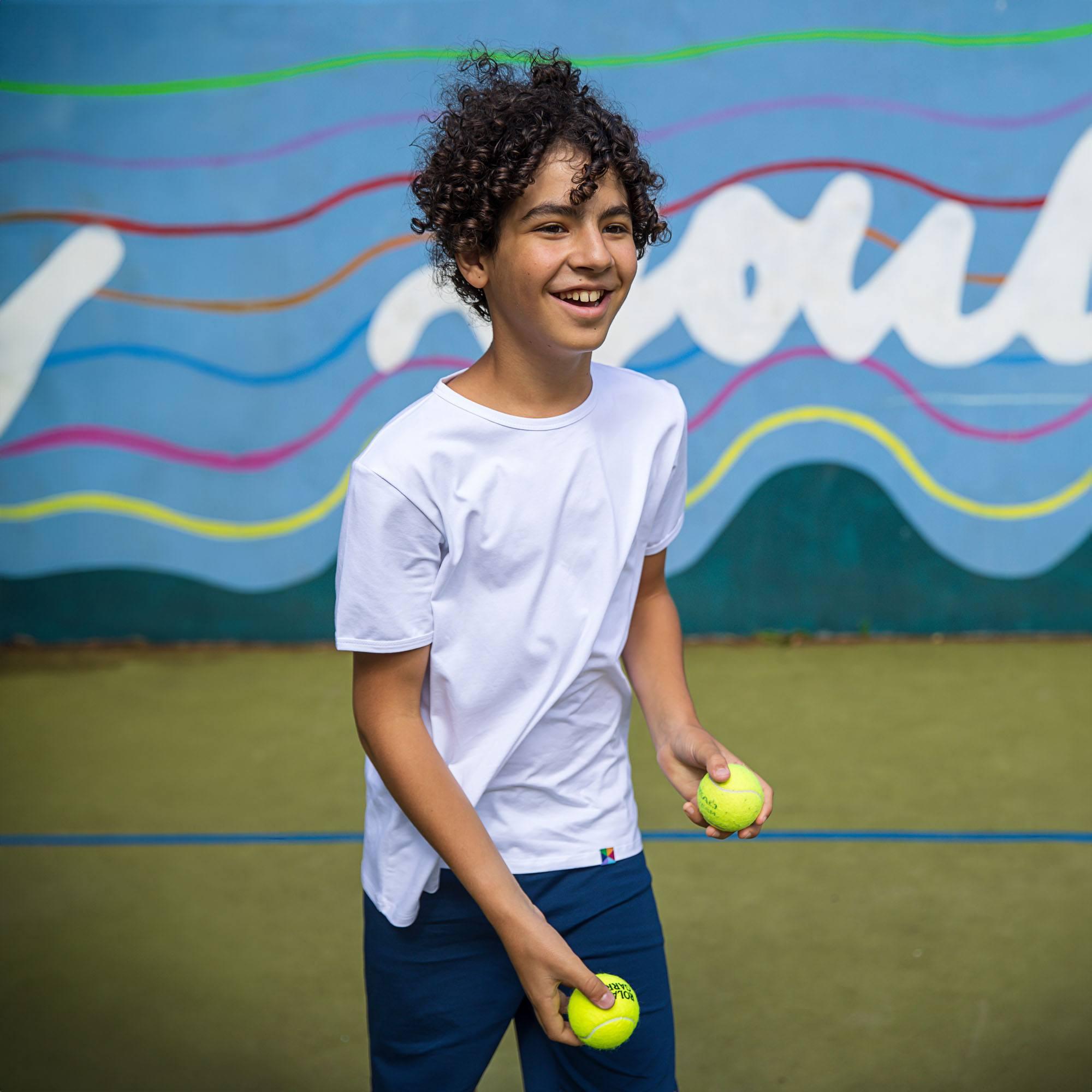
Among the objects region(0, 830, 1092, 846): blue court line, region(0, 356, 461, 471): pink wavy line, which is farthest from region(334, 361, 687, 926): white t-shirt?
region(0, 356, 461, 471): pink wavy line

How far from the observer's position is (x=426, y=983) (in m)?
1.39

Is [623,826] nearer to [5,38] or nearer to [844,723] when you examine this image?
[844,723]

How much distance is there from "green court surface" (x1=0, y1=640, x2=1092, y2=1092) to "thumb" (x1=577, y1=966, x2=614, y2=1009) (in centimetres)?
100

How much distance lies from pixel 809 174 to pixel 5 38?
2.52 m

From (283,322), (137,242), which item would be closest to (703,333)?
(283,322)

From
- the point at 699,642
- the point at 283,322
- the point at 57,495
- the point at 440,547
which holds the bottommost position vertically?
the point at 699,642

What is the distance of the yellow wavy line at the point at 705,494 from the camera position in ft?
13.8

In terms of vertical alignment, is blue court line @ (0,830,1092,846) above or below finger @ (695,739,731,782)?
below

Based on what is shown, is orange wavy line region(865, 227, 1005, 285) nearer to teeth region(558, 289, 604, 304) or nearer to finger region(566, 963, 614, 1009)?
teeth region(558, 289, 604, 304)

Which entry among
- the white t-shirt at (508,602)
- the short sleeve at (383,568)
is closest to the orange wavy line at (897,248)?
the white t-shirt at (508,602)

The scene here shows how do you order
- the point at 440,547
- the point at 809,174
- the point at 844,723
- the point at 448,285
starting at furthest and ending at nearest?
the point at 809,174 < the point at 448,285 < the point at 844,723 < the point at 440,547

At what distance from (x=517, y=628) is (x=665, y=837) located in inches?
69.3

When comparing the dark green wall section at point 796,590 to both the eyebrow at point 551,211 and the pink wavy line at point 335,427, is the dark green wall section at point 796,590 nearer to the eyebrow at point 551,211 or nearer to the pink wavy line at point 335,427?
the pink wavy line at point 335,427

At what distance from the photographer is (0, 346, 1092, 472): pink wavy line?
13.7ft
